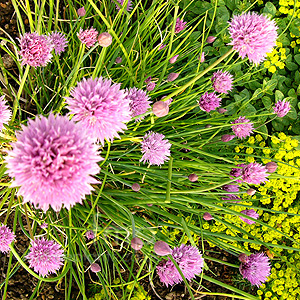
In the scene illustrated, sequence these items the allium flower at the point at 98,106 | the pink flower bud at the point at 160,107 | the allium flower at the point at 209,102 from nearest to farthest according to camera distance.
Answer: the allium flower at the point at 98,106
the pink flower bud at the point at 160,107
the allium flower at the point at 209,102

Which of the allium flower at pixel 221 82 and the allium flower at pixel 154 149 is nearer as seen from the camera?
the allium flower at pixel 154 149

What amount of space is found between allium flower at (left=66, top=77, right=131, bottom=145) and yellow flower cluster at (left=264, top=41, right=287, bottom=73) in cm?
152

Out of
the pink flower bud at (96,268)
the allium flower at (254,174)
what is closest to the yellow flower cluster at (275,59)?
the allium flower at (254,174)

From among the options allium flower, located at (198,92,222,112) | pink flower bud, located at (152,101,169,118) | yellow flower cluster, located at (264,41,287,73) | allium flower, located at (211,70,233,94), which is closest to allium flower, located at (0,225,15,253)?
pink flower bud, located at (152,101,169,118)

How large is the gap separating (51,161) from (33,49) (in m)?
0.59

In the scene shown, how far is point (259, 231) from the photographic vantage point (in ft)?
6.21

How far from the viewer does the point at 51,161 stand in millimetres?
595

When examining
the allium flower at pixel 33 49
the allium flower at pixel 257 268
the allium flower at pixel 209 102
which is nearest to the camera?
the allium flower at pixel 33 49

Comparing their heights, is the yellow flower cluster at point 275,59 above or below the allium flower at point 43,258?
above

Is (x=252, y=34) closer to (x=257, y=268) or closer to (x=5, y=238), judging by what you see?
(x=257, y=268)

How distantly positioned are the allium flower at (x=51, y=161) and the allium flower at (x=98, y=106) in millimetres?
105

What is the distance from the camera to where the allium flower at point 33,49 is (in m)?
0.98

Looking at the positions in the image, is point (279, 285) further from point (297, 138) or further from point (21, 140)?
point (21, 140)

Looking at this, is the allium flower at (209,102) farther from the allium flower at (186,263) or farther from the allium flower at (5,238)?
the allium flower at (5,238)
